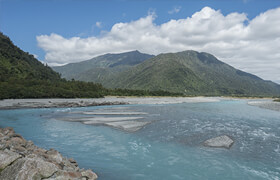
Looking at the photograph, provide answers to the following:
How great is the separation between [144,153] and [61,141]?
9804 mm

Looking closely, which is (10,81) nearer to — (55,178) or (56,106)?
(56,106)

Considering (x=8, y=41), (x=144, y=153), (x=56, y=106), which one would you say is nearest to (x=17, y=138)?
(x=144, y=153)

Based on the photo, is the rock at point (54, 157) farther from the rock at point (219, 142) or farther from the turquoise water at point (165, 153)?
the rock at point (219, 142)

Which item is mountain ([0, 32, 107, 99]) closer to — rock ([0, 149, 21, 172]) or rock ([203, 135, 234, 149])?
rock ([0, 149, 21, 172])

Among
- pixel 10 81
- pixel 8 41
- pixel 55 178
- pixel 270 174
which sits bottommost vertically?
pixel 270 174

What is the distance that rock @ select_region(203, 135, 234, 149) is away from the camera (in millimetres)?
18966

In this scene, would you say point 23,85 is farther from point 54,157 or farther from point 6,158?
point 6,158

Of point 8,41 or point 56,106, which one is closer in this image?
point 56,106

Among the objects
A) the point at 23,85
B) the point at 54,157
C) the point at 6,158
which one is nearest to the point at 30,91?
the point at 23,85

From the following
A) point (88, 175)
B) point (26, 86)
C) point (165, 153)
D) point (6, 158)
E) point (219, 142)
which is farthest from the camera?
point (26, 86)

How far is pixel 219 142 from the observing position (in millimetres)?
19812

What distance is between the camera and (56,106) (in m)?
60.1

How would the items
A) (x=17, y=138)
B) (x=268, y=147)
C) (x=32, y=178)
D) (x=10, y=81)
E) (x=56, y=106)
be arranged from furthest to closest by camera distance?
(x=10, y=81), (x=56, y=106), (x=268, y=147), (x=17, y=138), (x=32, y=178)

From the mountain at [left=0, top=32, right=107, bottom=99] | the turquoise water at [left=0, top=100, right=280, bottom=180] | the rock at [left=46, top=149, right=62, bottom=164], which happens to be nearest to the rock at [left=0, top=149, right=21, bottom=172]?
the rock at [left=46, top=149, right=62, bottom=164]
